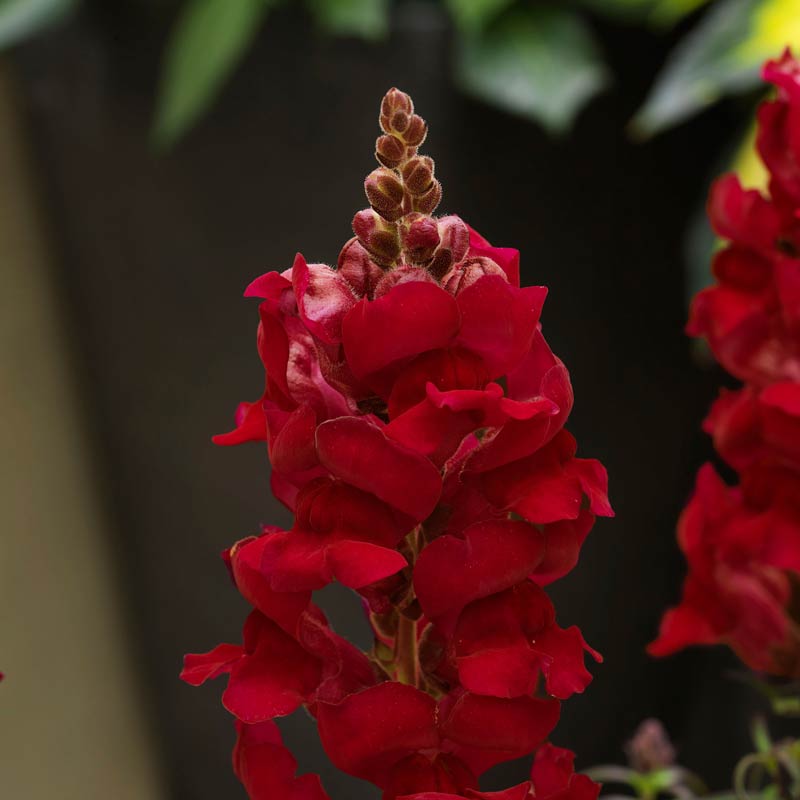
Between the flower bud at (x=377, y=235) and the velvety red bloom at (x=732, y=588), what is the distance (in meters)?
0.18

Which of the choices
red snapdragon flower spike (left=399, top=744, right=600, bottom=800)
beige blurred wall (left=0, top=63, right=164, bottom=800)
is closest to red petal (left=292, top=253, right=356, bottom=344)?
red snapdragon flower spike (left=399, top=744, right=600, bottom=800)

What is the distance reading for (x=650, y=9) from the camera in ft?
2.61

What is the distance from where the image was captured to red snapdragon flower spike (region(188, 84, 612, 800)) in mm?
262

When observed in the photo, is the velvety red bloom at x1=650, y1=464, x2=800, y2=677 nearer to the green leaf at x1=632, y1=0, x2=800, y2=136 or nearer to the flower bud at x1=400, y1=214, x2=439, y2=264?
the flower bud at x1=400, y1=214, x2=439, y2=264

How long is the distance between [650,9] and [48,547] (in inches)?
23.9

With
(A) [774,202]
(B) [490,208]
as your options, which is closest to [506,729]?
(A) [774,202]

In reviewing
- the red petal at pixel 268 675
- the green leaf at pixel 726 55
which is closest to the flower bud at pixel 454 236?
the red petal at pixel 268 675

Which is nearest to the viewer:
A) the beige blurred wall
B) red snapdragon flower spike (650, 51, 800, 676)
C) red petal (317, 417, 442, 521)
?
red petal (317, 417, 442, 521)

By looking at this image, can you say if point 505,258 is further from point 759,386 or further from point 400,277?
point 759,386

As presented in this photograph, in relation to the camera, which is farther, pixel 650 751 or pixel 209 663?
pixel 650 751

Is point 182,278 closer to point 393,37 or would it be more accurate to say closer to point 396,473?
point 393,37

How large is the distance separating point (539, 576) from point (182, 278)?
0.63m

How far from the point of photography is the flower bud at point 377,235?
0.28 m

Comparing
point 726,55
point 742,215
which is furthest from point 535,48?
point 742,215
